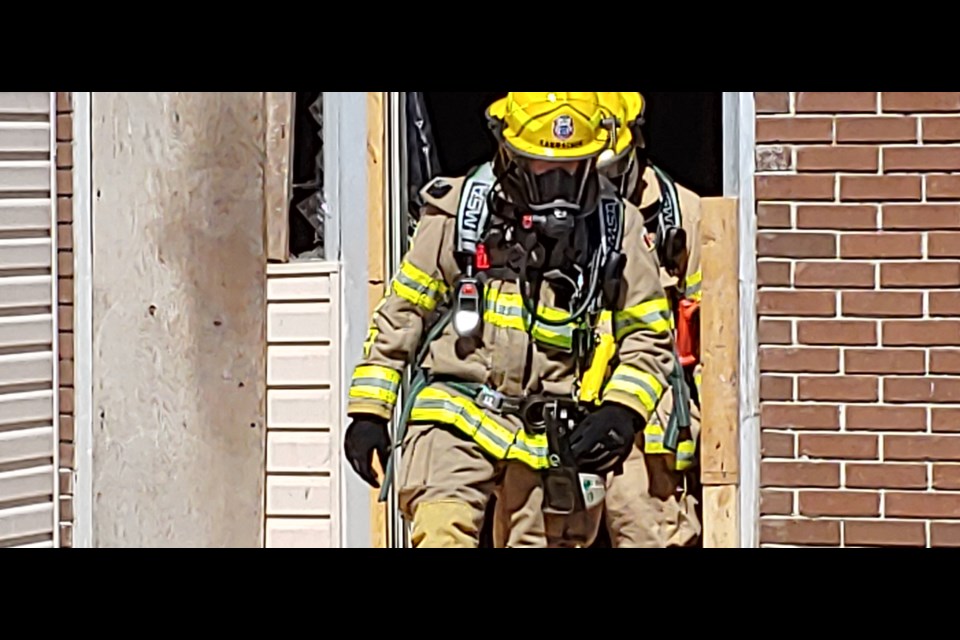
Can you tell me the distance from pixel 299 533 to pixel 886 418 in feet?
5.24

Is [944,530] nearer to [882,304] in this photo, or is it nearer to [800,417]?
[800,417]

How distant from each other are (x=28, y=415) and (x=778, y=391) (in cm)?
203

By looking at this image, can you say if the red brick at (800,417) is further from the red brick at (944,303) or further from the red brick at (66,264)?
the red brick at (66,264)

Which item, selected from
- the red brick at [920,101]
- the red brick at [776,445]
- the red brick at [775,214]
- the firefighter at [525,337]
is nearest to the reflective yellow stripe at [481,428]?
the firefighter at [525,337]

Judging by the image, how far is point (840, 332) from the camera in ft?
13.3

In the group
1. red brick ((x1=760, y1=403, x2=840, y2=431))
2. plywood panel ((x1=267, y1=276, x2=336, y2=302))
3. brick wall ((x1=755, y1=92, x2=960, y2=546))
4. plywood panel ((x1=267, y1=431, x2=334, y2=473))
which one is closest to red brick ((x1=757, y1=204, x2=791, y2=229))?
brick wall ((x1=755, y1=92, x2=960, y2=546))

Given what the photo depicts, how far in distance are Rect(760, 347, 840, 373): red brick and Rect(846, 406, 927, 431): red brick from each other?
0.43ft

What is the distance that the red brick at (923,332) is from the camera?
13.2 ft

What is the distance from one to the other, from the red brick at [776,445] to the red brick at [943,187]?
729 mm

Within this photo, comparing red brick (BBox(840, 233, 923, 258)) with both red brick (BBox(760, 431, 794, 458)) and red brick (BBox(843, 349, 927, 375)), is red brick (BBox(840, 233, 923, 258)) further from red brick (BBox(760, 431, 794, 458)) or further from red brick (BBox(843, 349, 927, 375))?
red brick (BBox(760, 431, 794, 458))

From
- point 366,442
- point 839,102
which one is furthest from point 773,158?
point 366,442

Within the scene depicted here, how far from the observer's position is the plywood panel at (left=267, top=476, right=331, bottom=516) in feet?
13.6

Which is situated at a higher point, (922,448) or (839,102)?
(839,102)
